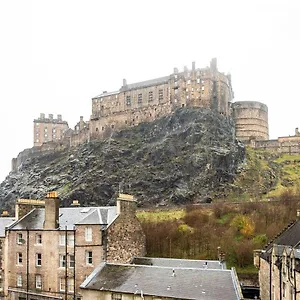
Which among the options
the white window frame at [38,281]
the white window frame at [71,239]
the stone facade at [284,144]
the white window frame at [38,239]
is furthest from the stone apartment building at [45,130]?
the white window frame at [71,239]

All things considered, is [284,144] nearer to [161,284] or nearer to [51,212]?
[51,212]

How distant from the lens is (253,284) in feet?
114

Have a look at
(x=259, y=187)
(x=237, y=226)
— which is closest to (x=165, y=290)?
(x=237, y=226)

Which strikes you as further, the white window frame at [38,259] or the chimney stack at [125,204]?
the white window frame at [38,259]

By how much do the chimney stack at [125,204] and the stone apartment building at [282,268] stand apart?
1038 cm

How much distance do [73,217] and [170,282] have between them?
1200 cm

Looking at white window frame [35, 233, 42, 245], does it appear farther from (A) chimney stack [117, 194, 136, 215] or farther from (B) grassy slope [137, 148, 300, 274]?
(B) grassy slope [137, 148, 300, 274]

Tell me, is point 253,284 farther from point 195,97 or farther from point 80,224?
point 195,97

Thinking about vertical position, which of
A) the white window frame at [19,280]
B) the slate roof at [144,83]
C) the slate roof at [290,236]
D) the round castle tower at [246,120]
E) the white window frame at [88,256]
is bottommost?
the white window frame at [19,280]

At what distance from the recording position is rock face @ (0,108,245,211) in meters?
66.3

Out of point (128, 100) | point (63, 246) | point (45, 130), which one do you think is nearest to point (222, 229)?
point (63, 246)

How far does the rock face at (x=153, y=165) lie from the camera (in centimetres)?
6631

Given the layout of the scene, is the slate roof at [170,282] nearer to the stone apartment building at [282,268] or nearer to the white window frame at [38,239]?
the stone apartment building at [282,268]

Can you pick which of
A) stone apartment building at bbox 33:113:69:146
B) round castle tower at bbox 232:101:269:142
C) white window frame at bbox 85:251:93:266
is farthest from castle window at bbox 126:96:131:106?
white window frame at bbox 85:251:93:266
